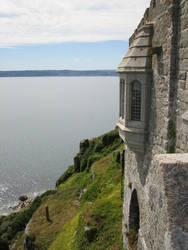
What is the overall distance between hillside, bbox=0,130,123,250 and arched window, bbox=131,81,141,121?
787cm

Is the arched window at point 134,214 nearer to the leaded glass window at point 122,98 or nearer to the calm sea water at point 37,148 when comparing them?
the leaded glass window at point 122,98

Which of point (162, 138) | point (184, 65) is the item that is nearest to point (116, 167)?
point (162, 138)

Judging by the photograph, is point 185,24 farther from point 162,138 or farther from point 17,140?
point 17,140

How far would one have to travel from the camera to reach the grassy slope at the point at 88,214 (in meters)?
15.1

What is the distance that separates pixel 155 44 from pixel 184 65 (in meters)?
2.00

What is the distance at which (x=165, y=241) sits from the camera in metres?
3.13

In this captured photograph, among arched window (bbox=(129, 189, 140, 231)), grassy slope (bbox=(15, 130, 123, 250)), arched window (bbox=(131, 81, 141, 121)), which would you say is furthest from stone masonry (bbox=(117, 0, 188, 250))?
grassy slope (bbox=(15, 130, 123, 250))

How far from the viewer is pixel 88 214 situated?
1723 centimetres

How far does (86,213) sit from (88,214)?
333 millimetres

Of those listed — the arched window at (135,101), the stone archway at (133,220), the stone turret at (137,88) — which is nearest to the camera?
the stone turret at (137,88)

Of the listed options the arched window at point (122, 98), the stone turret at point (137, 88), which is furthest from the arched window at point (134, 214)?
the arched window at point (122, 98)

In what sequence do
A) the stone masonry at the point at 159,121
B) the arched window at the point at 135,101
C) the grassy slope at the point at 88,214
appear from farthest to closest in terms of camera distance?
the grassy slope at the point at 88,214 → the arched window at the point at 135,101 → the stone masonry at the point at 159,121

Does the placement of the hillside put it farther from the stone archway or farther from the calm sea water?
the calm sea water

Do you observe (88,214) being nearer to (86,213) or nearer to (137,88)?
(86,213)
